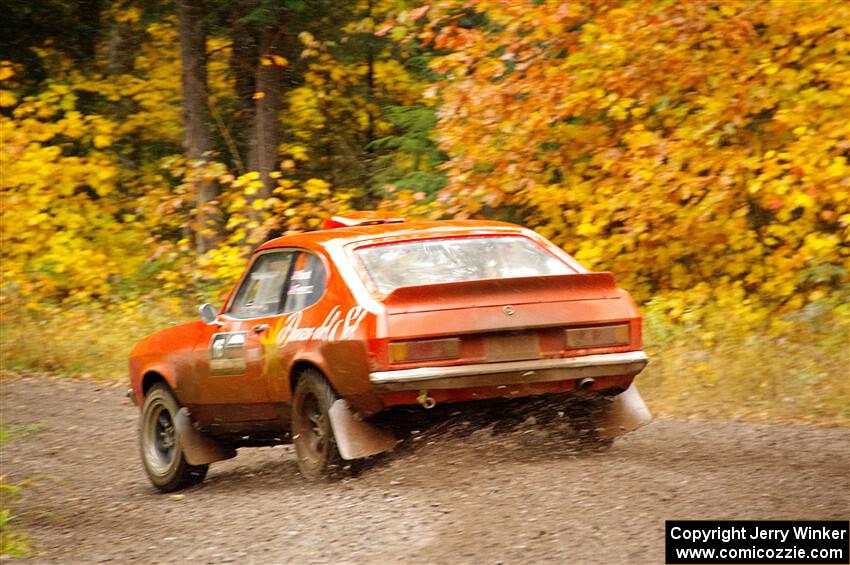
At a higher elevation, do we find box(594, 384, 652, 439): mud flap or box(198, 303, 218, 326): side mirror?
box(198, 303, 218, 326): side mirror

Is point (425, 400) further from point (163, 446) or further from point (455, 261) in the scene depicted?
point (163, 446)

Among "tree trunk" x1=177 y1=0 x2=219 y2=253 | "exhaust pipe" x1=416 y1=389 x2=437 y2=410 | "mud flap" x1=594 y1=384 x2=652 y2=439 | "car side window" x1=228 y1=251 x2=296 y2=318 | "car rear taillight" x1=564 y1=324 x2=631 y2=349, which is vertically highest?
"tree trunk" x1=177 y1=0 x2=219 y2=253

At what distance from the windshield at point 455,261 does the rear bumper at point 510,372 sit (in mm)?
770

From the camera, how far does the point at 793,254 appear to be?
579 inches

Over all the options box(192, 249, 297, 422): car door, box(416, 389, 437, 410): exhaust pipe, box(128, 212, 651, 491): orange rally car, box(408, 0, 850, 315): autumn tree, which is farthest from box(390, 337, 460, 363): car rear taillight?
box(408, 0, 850, 315): autumn tree

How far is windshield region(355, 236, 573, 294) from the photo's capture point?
8.10m

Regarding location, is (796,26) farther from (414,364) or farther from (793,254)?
(414,364)

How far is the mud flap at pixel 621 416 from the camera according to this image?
816 centimetres

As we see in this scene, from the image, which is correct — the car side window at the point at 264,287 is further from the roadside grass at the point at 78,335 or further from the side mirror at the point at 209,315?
the roadside grass at the point at 78,335

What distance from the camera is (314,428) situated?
814cm

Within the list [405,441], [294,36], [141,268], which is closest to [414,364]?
[405,441]

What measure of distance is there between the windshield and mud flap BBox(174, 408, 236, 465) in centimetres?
215

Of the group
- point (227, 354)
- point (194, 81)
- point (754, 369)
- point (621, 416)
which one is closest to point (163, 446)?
point (227, 354)

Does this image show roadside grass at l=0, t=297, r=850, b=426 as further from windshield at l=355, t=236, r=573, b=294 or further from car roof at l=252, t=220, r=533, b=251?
car roof at l=252, t=220, r=533, b=251
